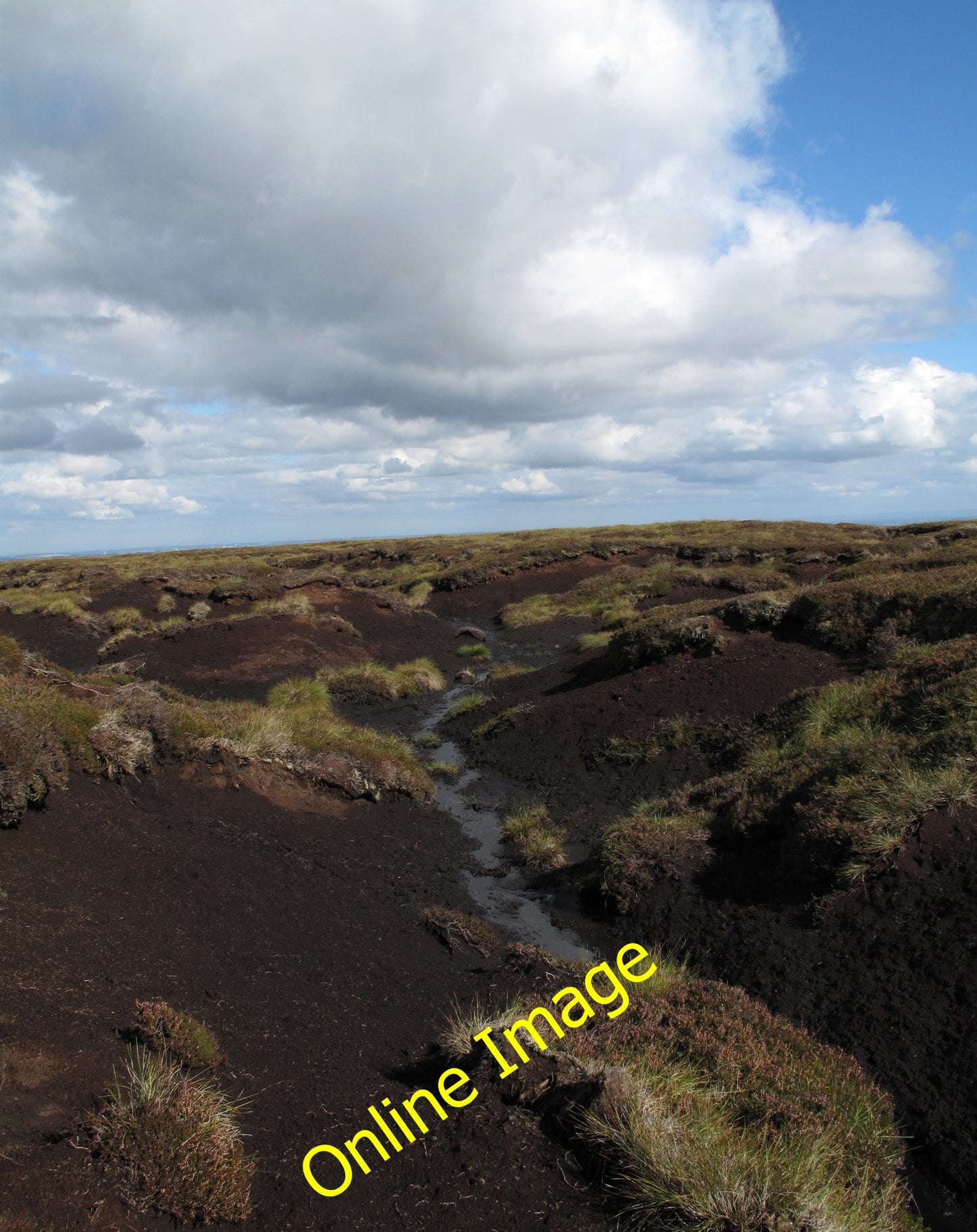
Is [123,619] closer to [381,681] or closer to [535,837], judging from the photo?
[381,681]

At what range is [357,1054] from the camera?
5.25 m

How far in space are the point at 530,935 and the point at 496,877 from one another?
1.72m

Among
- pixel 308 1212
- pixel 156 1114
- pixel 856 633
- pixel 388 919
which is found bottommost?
pixel 388 919

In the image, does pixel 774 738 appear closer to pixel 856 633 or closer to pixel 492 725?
pixel 856 633

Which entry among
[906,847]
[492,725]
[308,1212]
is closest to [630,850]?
[906,847]

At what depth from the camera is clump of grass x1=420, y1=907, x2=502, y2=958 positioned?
7598 mm

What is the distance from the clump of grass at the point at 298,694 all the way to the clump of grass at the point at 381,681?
2.04 feet

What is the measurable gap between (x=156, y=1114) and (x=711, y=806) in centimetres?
766

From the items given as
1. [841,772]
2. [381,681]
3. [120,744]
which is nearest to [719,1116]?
[841,772]

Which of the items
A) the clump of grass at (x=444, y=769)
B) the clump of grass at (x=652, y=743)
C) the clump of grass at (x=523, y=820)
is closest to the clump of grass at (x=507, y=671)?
the clump of grass at (x=444, y=769)

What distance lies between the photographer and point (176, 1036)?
458 cm

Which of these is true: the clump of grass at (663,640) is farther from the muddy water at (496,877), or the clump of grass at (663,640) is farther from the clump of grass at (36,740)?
the clump of grass at (36,740)

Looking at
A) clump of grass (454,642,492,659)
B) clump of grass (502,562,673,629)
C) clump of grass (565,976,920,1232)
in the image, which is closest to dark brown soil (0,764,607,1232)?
clump of grass (565,976,920,1232)

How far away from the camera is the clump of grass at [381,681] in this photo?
19.5 metres
